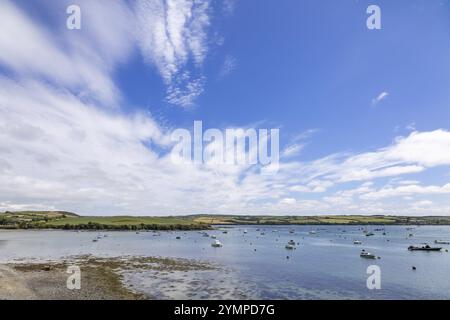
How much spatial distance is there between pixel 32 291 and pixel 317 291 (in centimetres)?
3463

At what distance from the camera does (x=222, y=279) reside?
5194 centimetres

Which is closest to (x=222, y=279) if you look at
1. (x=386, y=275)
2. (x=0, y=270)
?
(x=386, y=275)

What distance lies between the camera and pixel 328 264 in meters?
71.3

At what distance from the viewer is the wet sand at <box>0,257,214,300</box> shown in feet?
127

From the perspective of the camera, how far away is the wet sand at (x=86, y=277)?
38.8m

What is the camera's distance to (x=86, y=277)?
50281 millimetres

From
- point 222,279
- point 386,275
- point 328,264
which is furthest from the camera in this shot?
point 328,264
